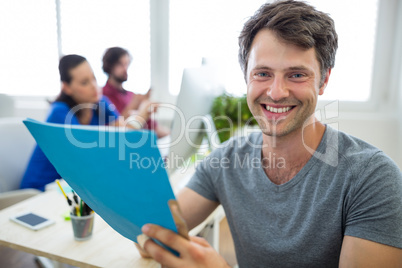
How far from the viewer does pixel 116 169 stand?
50 cm

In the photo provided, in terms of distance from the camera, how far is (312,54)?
3.01 ft

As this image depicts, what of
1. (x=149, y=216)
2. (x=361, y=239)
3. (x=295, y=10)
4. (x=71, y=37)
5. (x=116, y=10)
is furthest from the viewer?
(x=71, y=37)

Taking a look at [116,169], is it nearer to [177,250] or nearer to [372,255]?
[177,250]

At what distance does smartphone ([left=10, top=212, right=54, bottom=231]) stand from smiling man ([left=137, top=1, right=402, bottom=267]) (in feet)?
1.48

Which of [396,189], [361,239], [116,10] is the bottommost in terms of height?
[361,239]

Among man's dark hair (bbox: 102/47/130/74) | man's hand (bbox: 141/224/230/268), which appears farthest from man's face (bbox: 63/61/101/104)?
man's hand (bbox: 141/224/230/268)

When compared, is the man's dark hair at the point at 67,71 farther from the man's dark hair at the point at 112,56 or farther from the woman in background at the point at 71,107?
the man's dark hair at the point at 112,56

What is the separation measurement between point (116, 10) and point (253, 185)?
9.10 feet

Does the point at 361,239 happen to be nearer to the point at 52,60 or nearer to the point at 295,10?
the point at 295,10

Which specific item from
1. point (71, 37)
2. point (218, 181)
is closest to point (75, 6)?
point (71, 37)

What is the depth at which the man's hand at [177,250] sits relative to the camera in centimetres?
54

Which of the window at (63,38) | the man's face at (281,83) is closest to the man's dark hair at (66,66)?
the window at (63,38)

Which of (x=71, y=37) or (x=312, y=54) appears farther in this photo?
(x=71, y=37)

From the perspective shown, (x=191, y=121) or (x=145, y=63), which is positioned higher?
(x=145, y=63)
